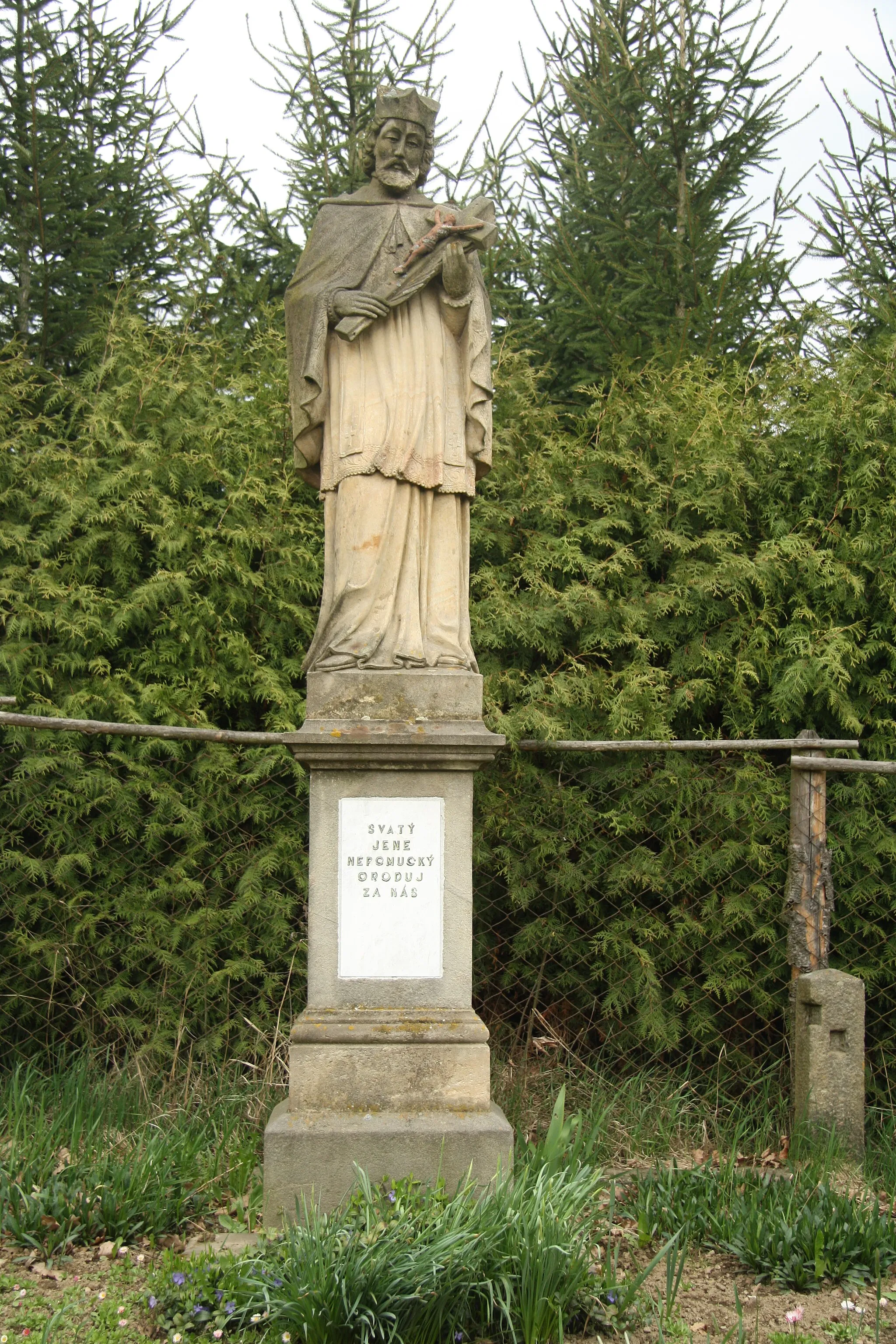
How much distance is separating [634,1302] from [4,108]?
7.77 m

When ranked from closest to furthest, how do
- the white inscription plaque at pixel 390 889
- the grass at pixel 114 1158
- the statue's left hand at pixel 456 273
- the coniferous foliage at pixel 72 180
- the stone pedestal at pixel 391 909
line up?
the grass at pixel 114 1158 → the stone pedestal at pixel 391 909 → the white inscription plaque at pixel 390 889 → the statue's left hand at pixel 456 273 → the coniferous foliage at pixel 72 180

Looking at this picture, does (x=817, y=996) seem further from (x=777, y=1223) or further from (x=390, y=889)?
(x=390, y=889)

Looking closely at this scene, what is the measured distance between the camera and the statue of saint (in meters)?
4.26

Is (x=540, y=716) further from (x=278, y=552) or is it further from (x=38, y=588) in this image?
(x=38, y=588)

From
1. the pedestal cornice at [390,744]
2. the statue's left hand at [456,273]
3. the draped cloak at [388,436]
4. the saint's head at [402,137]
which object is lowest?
the pedestal cornice at [390,744]

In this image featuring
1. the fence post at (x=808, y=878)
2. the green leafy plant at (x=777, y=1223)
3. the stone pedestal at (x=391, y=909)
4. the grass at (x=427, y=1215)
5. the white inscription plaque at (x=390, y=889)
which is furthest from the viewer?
the fence post at (x=808, y=878)

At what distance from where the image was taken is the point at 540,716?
5238 millimetres

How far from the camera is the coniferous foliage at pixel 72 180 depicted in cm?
789

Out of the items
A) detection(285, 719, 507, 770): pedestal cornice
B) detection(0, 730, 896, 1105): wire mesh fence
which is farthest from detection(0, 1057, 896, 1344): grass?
detection(285, 719, 507, 770): pedestal cornice

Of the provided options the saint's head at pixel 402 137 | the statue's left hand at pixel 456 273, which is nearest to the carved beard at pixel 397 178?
the saint's head at pixel 402 137

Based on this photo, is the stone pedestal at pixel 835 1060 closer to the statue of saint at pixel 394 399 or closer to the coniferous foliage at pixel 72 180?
the statue of saint at pixel 394 399

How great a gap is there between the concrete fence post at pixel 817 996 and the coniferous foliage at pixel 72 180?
5304 millimetres

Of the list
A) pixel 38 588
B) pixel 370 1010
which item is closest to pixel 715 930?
pixel 370 1010

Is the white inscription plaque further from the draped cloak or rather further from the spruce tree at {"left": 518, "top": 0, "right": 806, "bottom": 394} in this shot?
the spruce tree at {"left": 518, "top": 0, "right": 806, "bottom": 394}
